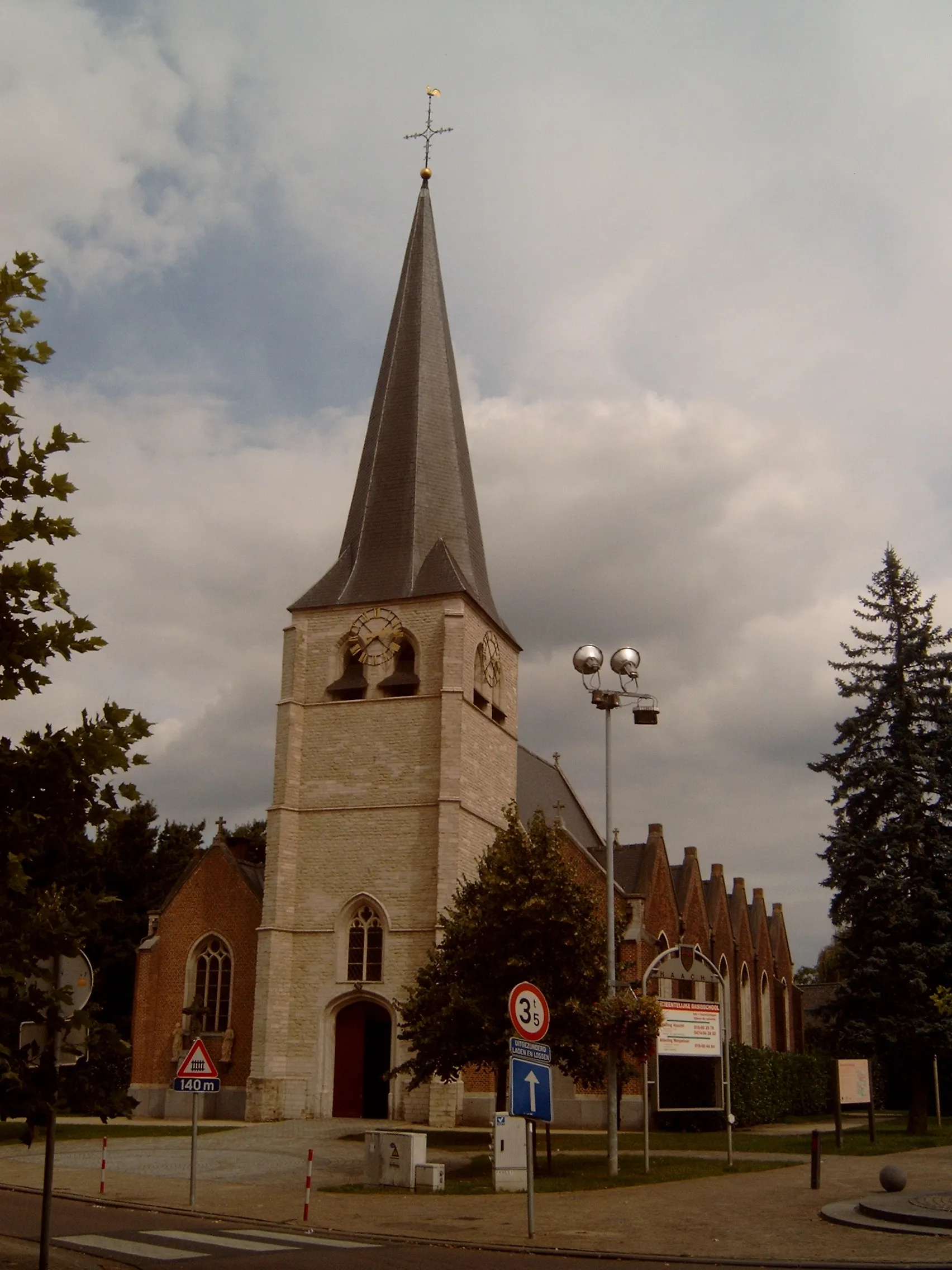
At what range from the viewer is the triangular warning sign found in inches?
652

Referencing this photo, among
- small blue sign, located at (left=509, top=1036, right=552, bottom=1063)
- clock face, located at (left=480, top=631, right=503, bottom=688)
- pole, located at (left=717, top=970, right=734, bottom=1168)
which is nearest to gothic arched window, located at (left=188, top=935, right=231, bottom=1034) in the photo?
clock face, located at (left=480, top=631, right=503, bottom=688)

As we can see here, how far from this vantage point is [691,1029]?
22.2m

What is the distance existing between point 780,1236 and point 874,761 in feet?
59.0

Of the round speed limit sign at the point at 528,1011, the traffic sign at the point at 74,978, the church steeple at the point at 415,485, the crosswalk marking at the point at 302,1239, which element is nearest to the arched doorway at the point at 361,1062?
the church steeple at the point at 415,485

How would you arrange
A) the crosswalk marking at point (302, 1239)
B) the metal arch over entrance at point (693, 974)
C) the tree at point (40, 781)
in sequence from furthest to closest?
the metal arch over entrance at point (693, 974) → the crosswalk marking at point (302, 1239) → the tree at point (40, 781)

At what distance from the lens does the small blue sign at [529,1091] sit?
43.1ft

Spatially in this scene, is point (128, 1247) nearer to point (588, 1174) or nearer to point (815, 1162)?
point (815, 1162)

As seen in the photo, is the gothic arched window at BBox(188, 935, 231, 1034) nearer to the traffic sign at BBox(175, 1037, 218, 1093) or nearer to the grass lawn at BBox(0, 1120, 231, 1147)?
the grass lawn at BBox(0, 1120, 231, 1147)

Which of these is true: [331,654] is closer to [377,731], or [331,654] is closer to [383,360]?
[377,731]

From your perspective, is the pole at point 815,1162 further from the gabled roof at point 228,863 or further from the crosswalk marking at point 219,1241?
the gabled roof at point 228,863

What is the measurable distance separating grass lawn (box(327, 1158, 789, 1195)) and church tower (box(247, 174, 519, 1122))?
10421 millimetres

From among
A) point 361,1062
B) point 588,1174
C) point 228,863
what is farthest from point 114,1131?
point 588,1174

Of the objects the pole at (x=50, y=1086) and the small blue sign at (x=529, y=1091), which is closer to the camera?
the pole at (x=50, y=1086)

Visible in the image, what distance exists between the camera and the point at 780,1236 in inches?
527
